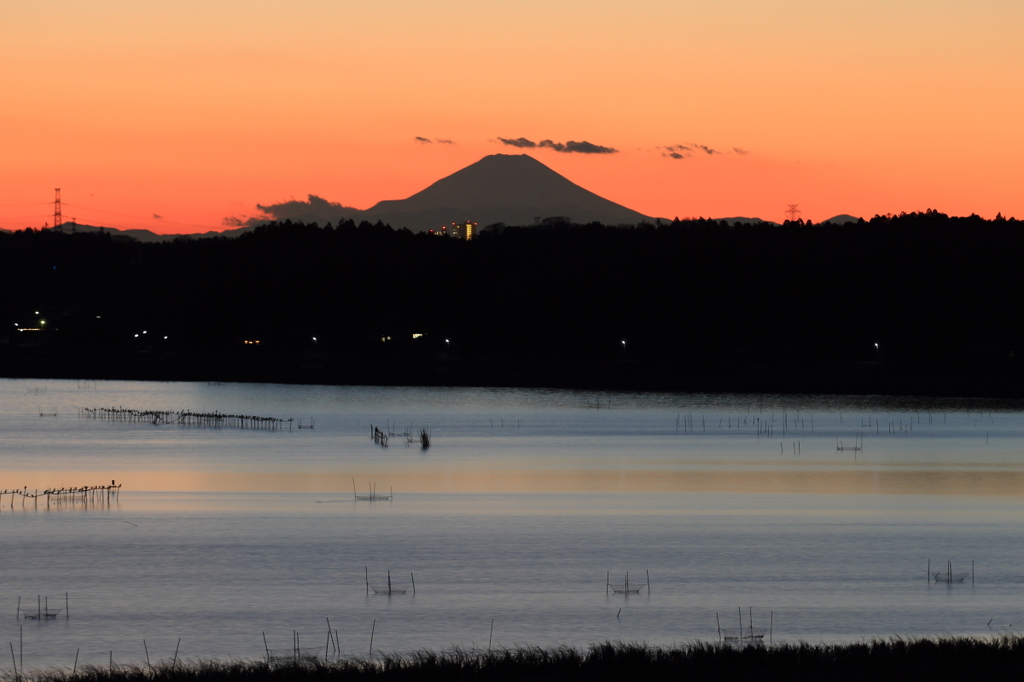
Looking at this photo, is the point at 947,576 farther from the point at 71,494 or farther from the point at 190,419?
the point at 190,419

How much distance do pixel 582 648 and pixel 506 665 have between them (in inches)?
241

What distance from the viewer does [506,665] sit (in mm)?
18578

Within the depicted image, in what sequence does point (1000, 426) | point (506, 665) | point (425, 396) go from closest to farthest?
point (506, 665), point (1000, 426), point (425, 396)

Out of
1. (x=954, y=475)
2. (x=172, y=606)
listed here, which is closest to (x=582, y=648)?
(x=172, y=606)

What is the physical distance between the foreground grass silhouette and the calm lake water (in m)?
6.00

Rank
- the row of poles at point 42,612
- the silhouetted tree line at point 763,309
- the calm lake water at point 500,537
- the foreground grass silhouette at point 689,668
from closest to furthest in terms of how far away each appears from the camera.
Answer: the foreground grass silhouette at point 689,668 → the calm lake water at point 500,537 → the row of poles at point 42,612 → the silhouetted tree line at point 763,309

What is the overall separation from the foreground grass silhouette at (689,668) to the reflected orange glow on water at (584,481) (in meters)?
35.0

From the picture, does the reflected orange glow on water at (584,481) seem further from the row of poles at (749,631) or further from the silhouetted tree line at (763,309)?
the silhouetted tree line at (763,309)

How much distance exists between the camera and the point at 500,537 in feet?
134

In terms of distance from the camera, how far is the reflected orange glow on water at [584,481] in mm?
54812

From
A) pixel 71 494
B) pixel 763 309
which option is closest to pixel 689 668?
pixel 71 494

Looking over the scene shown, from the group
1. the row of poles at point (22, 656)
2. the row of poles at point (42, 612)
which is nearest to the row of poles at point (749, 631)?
the row of poles at point (22, 656)

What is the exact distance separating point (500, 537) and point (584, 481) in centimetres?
1871

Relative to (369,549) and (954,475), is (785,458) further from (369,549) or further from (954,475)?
(369,549)
